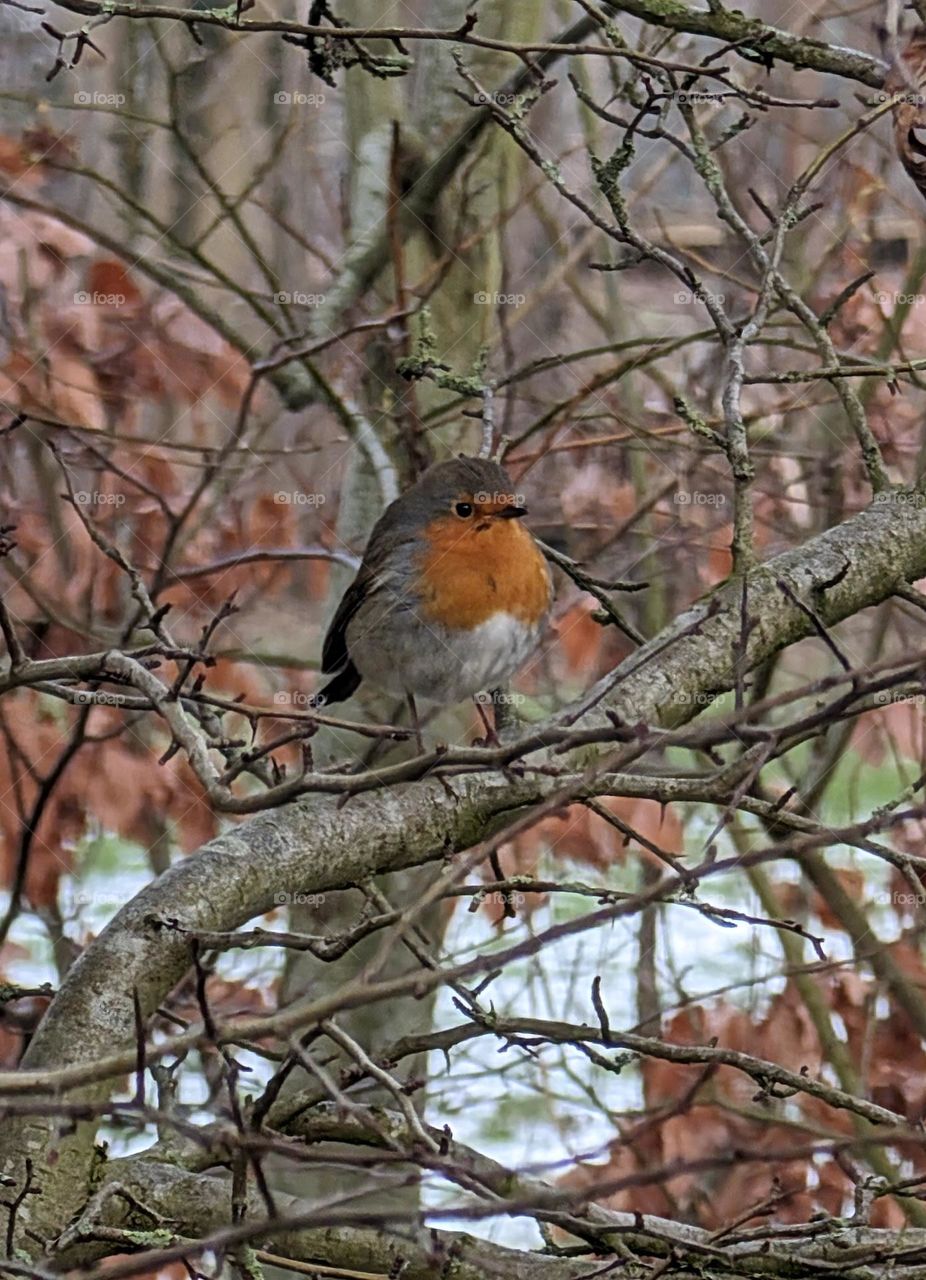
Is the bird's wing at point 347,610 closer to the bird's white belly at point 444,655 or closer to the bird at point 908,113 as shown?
the bird's white belly at point 444,655

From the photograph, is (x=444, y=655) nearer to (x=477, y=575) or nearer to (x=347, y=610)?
(x=477, y=575)

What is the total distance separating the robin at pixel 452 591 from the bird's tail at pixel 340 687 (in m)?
0.19

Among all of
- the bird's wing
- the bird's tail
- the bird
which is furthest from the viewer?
the bird's tail

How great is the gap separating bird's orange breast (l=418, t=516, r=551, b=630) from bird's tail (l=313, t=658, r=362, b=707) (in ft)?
1.29

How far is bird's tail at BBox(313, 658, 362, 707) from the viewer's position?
3.85 m

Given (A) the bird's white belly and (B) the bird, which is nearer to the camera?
(B) the bird

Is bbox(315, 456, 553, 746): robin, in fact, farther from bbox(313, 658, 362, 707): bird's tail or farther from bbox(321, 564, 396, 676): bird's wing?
bbox(313, 658, 362, 707): bird's tail

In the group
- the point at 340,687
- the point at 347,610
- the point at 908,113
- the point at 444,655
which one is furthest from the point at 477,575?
the point at 908,113

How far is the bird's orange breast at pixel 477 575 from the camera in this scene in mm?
3467

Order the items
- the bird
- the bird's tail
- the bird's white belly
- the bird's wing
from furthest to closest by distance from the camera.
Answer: the bird's tail
the bird's wing
the bird's white belly
the bird

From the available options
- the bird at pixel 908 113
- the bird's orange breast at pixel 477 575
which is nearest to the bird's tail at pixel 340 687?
the bird's orange breast at pixel 477 575

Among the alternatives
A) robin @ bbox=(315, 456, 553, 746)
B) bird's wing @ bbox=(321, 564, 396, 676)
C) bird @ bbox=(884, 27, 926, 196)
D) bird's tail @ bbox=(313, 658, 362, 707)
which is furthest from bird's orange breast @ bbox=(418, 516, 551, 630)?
bird @ bbox=(884, 27, 926, 196)

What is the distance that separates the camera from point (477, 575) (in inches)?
137

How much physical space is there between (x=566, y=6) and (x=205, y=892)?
13.0 feet
